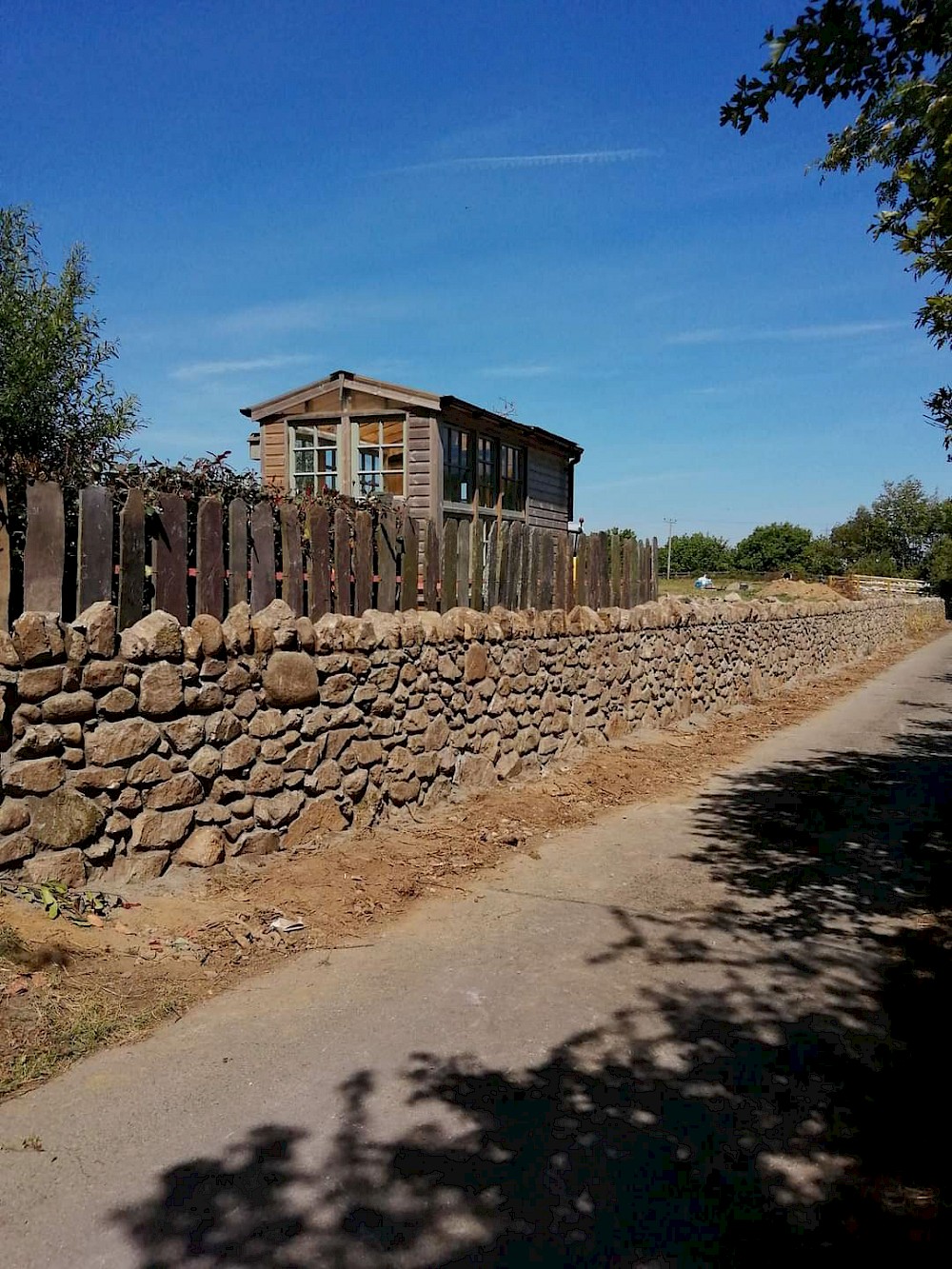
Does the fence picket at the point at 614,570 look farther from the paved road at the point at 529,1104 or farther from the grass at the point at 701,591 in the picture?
the grass at the point at 701,591

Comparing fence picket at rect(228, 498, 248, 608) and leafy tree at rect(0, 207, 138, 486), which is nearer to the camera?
fence picket at rect(228, 498, 248, 608)

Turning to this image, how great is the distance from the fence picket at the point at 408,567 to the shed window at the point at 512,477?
11.6m

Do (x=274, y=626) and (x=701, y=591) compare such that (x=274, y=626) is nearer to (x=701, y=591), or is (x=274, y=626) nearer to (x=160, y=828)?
(x=160, y=828)

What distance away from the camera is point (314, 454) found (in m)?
16.7

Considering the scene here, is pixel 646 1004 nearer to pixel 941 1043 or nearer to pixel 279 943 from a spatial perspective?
Answer: pixel 941 1043

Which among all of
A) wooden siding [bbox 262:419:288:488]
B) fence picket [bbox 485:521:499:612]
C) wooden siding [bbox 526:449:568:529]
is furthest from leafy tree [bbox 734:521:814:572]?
fence picket [bbox 485:521:499:612]

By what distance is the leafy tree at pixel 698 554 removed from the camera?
86312 millimetres

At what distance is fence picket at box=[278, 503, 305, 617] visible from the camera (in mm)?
5754

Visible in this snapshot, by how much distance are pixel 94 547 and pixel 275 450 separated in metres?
12.6

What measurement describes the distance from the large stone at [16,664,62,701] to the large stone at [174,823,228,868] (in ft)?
3.82

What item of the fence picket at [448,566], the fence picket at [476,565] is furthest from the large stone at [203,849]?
the fence picket at [476,565]

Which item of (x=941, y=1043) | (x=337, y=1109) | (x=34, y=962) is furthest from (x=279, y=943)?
(x=941, y=1043)

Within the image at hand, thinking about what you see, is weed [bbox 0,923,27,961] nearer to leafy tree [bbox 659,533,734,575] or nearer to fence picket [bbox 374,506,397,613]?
fence picket [bbox 374,506,397,613]

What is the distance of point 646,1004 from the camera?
3.88 m
